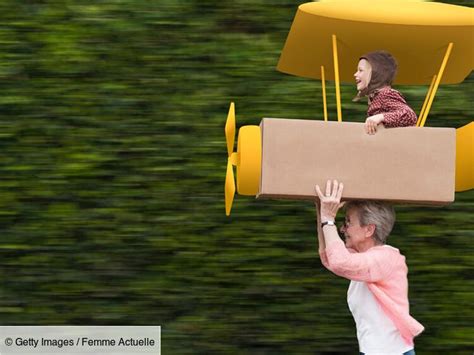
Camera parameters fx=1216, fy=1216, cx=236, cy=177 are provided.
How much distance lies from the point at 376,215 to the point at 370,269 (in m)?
0.25

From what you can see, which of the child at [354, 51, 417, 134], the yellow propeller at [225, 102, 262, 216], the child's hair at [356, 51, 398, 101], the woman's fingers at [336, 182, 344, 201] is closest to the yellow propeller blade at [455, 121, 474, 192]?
the child at [354, 51, 417, 134]

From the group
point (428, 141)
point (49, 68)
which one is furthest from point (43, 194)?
point (428, 141)

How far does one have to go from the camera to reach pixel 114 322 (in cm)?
557

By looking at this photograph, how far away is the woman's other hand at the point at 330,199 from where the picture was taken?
14.9ft

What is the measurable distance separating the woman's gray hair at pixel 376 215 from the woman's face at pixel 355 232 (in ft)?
0.06

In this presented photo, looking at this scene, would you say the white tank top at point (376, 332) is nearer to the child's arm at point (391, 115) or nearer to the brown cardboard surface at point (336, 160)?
the brown cardboard surface at point (336, 160)

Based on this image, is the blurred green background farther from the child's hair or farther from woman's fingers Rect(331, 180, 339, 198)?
woman's fingers Rect(331, 180, 339, 198)

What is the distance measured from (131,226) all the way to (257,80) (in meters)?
0.88

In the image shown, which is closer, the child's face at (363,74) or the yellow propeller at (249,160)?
the yellow propeller at (249,160)

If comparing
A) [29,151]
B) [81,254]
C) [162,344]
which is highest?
[29,151]

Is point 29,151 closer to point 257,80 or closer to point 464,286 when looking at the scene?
point 257,80

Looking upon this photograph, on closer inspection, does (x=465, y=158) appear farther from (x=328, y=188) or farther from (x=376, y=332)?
(x=376, y=332)

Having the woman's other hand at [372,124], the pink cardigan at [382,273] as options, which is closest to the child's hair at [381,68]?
the woman's other hand at [372,124]

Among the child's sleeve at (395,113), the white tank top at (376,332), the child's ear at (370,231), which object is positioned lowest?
the white tank top at (376,332)
